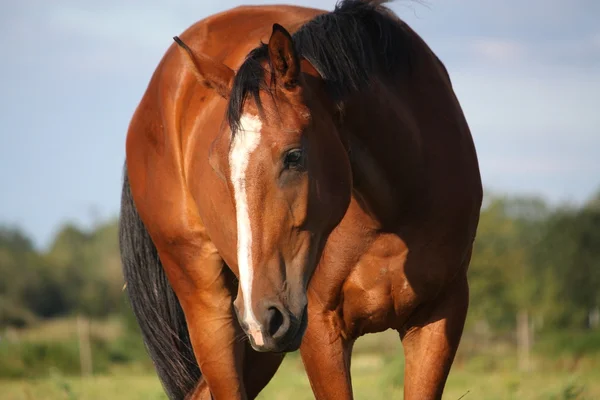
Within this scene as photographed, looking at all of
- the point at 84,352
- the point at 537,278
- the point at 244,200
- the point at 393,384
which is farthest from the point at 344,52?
the point at 537,278

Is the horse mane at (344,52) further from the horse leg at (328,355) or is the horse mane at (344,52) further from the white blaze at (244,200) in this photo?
the horse leg at (328,355)

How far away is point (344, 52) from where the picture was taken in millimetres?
3102

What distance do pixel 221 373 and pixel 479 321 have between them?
2325 cm

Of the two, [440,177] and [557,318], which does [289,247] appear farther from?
[557,318]

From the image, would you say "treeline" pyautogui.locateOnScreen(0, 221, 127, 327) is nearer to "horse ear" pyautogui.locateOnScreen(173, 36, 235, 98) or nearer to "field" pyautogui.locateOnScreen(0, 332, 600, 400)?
"field" pyautogui.locateOnScreen(0, 332, 600, 400)

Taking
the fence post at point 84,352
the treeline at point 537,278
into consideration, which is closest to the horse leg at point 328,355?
the fence post at point 84,352

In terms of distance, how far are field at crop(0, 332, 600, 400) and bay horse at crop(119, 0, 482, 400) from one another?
120cm

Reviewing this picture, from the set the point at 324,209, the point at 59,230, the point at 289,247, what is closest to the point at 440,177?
the point at 324,209

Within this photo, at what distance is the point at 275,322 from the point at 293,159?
0.54 metres

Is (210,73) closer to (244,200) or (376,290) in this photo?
(244,200)

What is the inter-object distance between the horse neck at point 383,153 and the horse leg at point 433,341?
0.47 m

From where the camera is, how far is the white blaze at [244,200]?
2.52 m

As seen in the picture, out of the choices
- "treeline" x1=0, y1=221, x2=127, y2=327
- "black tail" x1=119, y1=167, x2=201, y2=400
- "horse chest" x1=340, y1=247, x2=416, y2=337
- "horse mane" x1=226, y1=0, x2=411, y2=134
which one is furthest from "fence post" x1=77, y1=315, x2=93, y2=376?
"treeline" x1=0, y1=221, x2=127, y2=327

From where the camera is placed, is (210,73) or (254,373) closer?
(210,73)
